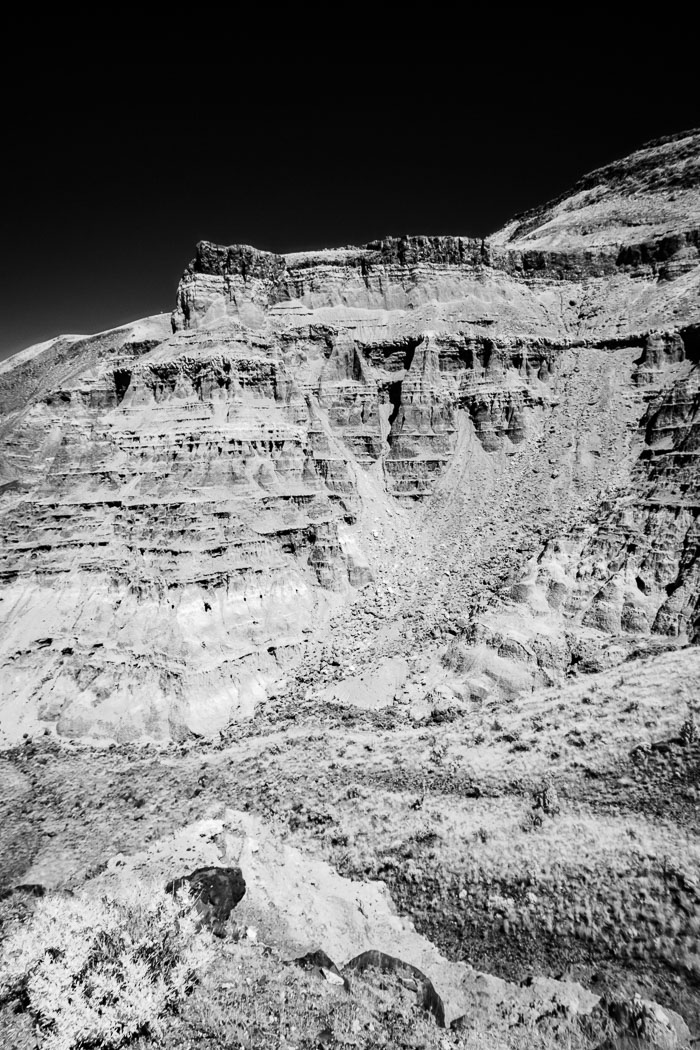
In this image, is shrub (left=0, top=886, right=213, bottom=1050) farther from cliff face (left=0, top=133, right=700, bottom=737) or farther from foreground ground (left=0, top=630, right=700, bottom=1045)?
cliff face (left=0, top=133, right=700, bottom=737)

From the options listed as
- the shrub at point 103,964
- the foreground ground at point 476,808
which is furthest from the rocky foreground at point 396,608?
the shrub at point 103,964

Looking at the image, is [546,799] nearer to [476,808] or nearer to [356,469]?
[476,808]

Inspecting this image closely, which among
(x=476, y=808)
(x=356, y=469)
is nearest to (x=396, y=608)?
(x=356, y=469)

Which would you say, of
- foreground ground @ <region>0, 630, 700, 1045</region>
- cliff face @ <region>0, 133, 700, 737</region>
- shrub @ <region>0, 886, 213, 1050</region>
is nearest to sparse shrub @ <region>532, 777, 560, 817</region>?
foreground ground @ <region>0, 630, 700, 1045</region>

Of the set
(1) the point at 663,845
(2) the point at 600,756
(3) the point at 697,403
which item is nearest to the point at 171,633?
(2) the point at 600,756

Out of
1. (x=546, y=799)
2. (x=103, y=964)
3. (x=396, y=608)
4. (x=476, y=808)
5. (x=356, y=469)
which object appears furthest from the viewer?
(x=356, y=469)

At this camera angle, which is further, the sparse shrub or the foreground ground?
the sparse shrub

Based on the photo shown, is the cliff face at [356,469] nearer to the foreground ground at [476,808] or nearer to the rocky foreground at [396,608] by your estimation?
the rocky foreground at [396,608]
